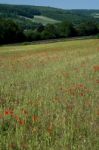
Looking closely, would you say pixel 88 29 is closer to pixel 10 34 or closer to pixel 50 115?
pixel 10 34

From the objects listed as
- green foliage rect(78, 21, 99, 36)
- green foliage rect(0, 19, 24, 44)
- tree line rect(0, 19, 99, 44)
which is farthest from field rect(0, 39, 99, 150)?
green foliage rect(78, 21, 99, 36)

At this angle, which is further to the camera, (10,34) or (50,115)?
(10,34)

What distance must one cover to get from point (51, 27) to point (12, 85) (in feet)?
344

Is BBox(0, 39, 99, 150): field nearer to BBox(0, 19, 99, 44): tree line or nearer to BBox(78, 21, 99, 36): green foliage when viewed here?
BBox(0, 19, 99, 44): tree line

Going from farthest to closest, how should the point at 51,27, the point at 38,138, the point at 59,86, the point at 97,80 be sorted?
the point at 51,27 → the point at 97,80 → the point at 59,86 → the point at 38,138

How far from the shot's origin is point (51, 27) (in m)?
116

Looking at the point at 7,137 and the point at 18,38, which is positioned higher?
the point at 7,137

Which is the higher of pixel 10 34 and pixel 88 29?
pixel 10 34

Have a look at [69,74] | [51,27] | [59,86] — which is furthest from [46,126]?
[51,27]

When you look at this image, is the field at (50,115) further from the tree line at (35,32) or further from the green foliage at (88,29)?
the green foliage at (88,29)

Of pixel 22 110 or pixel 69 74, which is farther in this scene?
pixel 69 74

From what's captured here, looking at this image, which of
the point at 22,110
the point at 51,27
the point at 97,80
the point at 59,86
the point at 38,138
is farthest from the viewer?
the point at 51,27

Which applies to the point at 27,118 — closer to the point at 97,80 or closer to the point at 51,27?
the point at 97,80

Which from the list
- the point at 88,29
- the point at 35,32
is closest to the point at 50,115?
the point at 35,32
